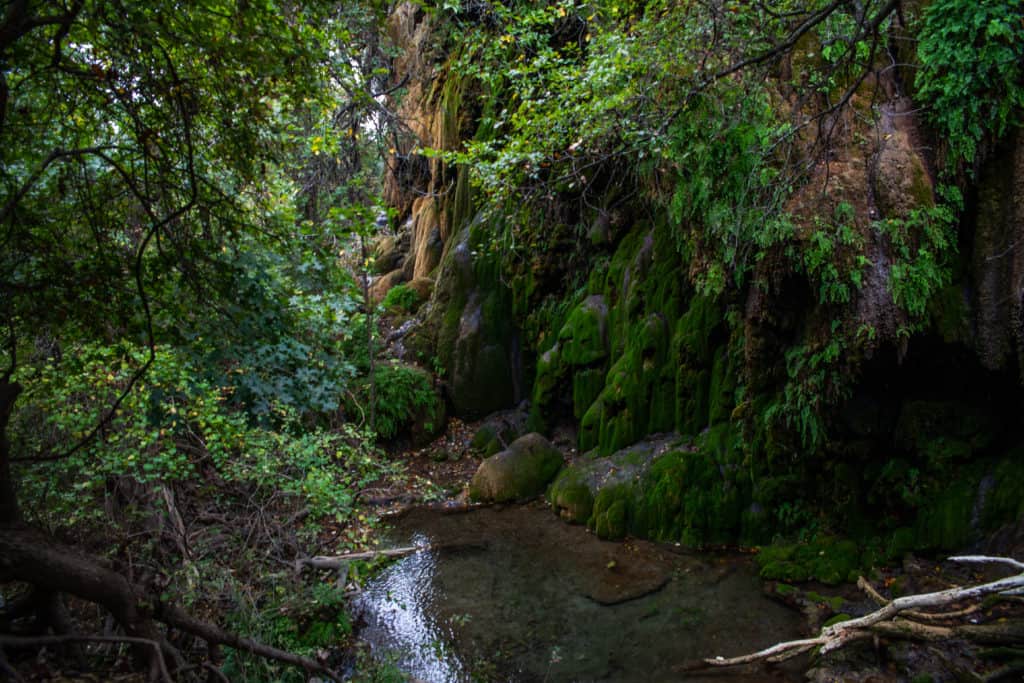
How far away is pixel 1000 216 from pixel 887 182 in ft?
3.30

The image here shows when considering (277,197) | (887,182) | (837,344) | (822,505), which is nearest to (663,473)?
(822,505)

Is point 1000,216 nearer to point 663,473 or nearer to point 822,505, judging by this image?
point 822,505

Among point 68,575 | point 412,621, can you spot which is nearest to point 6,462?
point 68,575

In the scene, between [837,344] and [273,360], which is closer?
[273,360]

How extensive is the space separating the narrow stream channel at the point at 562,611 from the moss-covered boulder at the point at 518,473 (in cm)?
129

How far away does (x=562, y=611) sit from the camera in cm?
616

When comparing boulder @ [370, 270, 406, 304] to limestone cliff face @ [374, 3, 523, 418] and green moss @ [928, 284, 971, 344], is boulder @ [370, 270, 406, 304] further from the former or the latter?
green moss @ [928, 284, 971, 344]

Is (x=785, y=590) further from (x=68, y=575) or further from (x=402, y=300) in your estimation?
(x=402, y=300)

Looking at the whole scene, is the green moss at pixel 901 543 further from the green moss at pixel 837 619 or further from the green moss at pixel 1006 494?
the green moss at pixel 837 619

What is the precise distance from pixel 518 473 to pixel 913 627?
583 centimetres

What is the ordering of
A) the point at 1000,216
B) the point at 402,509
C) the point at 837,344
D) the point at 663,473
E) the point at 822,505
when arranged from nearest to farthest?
the point at 1000,216
the point at 837,344
the point at 822,505
the point at 663,473
the point at 402,509

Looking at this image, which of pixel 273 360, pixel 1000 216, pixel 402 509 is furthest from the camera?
pixel 402 509

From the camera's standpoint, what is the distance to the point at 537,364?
11906 millimetres

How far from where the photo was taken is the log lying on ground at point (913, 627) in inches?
170
